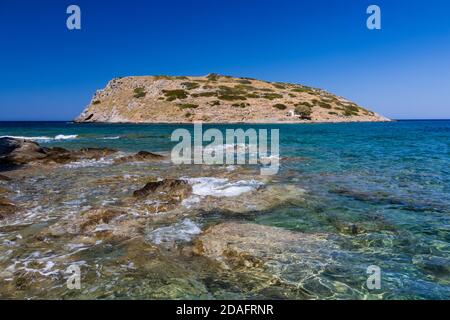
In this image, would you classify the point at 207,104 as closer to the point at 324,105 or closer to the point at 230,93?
the point at 230,93

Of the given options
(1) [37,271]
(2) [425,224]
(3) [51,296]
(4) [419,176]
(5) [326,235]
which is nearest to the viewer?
(3) [51,296]

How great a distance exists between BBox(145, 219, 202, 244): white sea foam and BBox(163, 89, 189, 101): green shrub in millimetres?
98556

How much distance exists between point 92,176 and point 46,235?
34.8 ft

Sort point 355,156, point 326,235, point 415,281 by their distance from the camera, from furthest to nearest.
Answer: point 355,156 < point 326,235 < point 415,281

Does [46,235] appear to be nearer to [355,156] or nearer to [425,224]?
[425,224]

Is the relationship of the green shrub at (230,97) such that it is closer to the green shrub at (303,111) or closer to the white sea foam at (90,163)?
the green shrub at (303,111)

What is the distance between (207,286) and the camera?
7.35m

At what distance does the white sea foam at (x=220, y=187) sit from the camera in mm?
15564

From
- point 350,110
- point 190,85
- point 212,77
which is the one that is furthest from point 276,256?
point 212,77

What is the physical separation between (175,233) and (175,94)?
335 feet

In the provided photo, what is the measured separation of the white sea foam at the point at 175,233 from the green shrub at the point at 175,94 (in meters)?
98.6

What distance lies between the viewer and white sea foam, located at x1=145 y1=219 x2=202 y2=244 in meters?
10.0

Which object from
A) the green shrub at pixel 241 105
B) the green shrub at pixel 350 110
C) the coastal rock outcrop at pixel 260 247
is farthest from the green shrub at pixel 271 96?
the coastal rock outcrop at pixel 260 247

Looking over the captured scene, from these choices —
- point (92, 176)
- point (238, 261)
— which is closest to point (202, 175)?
point (92, 176)
